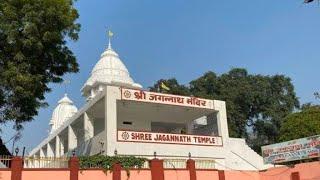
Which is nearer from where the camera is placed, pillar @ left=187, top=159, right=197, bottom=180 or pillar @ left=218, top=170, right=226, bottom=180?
pillar @ left=187, top=159, right=197, bottom=180

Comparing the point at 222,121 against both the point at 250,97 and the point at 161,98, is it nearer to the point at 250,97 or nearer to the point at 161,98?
the point at 161,98

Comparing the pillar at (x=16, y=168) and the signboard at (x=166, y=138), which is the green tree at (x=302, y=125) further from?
the pillar at (x=16, y=168)

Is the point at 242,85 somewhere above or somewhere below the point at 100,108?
above

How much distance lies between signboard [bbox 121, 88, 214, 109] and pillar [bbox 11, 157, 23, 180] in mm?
7507

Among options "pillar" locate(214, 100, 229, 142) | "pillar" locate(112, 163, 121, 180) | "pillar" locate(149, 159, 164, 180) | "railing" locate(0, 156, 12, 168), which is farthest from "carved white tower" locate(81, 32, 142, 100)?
"railing" locate(0, 156, 12, 168)

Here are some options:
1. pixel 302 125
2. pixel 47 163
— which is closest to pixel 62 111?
pixel 302 125

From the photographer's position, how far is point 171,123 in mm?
34250

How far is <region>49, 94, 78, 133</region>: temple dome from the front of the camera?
53531mm

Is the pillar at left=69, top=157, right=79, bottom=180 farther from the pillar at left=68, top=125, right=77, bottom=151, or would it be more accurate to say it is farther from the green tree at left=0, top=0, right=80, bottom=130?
the pillar at left=68, top=125, right=77, bottom=151

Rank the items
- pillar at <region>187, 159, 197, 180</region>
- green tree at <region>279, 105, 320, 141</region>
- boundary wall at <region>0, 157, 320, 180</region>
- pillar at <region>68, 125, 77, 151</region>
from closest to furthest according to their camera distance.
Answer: boundary wall at <region>0, 157, 320, 180</region> < pillar at <region>187, 159, 197, 180</region> < pillar at <region>68, 125, 77, 151</region> < green tree at <region>279, 105, 320, 141</region>

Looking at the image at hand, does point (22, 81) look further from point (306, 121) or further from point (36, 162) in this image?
point (306, 121)

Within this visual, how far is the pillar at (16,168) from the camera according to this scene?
20625mm

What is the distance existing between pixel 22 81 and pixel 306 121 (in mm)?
25888

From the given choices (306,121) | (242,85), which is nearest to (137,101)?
(306,121)
